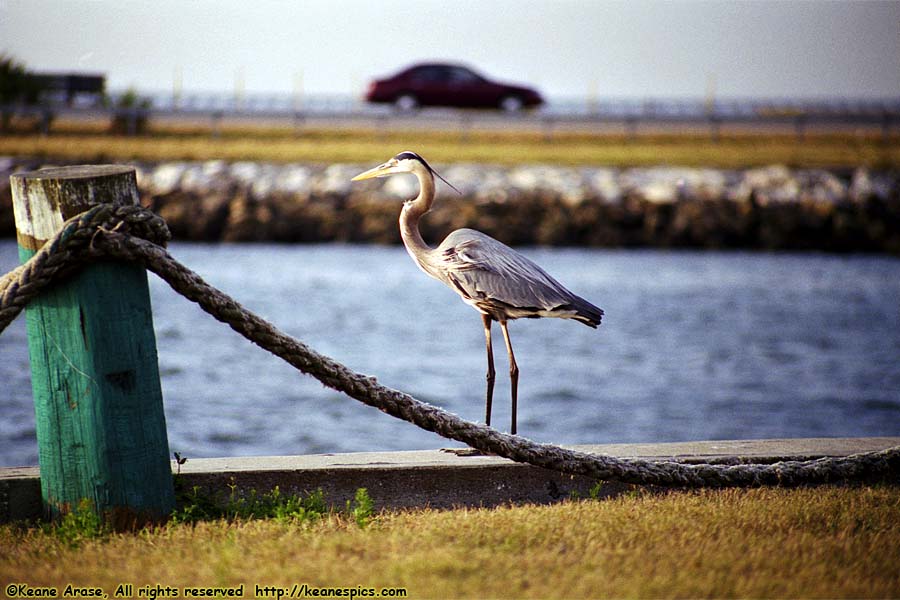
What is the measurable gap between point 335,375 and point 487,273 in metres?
0.93

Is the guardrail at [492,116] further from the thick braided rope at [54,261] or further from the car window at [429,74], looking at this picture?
the thick braided rope at [54,261]

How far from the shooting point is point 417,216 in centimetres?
461

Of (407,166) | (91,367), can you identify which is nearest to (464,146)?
(407,166)

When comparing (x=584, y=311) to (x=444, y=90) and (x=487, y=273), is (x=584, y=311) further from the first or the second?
(x=444, y=90)

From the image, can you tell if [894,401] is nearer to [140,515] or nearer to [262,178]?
[140,515]

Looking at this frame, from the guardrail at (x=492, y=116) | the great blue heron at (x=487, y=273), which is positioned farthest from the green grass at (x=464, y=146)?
the great blue heron at (x=487, y=273)

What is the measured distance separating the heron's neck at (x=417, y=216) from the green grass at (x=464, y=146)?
20.6 m

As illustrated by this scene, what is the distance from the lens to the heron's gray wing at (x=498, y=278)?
451 centimetres

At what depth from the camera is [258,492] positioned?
176 inches

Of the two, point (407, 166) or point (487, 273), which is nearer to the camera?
point (487, 273)

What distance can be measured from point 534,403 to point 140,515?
28.4ft

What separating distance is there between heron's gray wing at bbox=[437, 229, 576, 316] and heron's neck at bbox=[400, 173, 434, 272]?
0.15 m

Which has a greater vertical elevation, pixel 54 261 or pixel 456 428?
pixel 54 261

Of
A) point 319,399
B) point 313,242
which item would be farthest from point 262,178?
point 319,399
